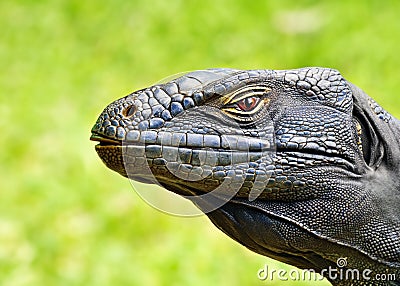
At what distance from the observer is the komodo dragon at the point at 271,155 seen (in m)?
3.19

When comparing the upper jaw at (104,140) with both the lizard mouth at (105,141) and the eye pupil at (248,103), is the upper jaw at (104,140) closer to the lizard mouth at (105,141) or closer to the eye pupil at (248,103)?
the lizard mouth at (105,141)

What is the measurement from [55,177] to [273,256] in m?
5.44

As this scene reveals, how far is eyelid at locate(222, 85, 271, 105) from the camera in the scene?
327cm

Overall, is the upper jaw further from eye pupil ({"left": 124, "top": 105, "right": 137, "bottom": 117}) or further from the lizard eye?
the lizard eye

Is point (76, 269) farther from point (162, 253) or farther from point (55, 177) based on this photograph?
point (55, 177)

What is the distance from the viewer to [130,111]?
3.22 metres

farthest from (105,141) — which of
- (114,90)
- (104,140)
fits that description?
(114,90)

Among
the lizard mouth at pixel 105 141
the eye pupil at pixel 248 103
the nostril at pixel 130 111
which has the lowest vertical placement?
the lizard mouth at pixel 105 141

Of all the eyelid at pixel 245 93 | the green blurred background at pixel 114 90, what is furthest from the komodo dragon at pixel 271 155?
the green blurred background at pixel 114 90

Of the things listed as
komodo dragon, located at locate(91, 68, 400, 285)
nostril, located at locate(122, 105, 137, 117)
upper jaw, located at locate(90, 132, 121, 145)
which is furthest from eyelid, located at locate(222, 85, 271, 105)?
upper jaw, located at locate(90, 132, 121, 145)

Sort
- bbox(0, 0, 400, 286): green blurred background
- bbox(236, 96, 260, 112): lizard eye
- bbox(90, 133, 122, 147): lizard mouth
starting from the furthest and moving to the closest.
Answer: bbox(0, 0, 400, 286): green blurred background < bbox(236, 96, 260, 112): lizard eye < bbox(90, 133, 122, 147): lizard mouth

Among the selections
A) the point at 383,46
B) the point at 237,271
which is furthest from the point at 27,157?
the point at 383,46

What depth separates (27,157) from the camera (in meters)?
8.99

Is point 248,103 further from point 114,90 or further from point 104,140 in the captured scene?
point 114,90
